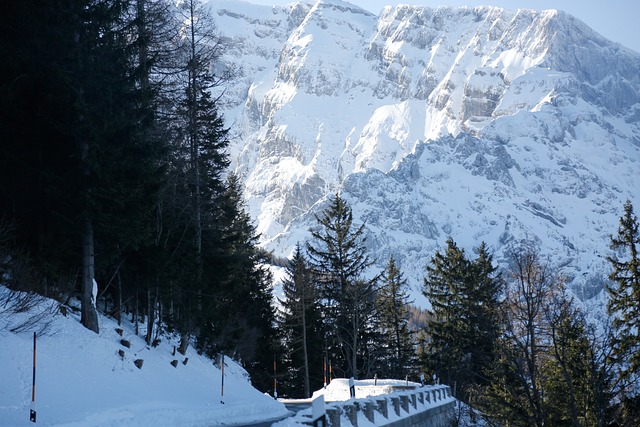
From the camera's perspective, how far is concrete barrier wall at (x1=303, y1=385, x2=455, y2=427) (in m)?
13.9

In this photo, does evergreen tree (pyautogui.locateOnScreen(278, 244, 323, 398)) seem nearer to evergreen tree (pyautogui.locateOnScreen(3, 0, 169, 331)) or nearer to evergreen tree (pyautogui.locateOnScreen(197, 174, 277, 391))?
evergreen tree (pyautogui.locateOnScreen(197, 174, 277, 391))

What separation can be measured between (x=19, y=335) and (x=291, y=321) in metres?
31.8

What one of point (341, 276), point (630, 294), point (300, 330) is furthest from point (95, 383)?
point (300, 330)

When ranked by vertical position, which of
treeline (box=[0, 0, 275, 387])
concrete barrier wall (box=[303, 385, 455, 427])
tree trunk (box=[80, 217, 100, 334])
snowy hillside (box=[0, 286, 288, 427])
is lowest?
concrete barrier wall (box=[303, 385, 455, 427])

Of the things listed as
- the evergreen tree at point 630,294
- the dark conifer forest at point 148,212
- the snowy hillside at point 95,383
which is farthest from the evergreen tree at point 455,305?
the snowy hillside at point 95,383

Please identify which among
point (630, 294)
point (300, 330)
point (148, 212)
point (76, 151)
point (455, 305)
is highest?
point (76, 151)

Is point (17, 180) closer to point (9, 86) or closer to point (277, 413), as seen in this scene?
point (9, 86)

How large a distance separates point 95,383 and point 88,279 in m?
2.93

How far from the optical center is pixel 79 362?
627 inches

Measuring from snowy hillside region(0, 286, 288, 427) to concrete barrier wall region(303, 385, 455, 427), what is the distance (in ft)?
12.7

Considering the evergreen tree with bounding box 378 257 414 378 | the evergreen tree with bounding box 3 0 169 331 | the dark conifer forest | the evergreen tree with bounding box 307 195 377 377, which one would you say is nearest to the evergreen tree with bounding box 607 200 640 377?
the dark conifer forest

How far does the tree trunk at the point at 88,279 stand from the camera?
1736 centimetres

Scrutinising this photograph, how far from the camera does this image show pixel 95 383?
15508 millimetres

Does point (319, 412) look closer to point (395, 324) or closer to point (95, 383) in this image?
point (95, 383)
